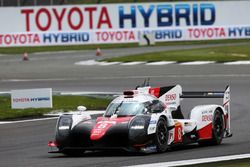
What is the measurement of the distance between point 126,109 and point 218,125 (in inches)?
80.1

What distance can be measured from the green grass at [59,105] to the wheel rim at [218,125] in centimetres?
670

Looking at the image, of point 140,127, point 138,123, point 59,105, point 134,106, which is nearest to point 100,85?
point 59,105

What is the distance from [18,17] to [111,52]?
31.4ft

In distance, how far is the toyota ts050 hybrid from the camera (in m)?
13.3

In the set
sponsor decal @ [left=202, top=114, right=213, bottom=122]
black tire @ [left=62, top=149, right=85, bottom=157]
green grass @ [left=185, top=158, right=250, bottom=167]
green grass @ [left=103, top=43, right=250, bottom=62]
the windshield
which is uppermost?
green grass @ [left=103, top=43, right=250, bottom=62]

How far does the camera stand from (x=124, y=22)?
57.1 meters

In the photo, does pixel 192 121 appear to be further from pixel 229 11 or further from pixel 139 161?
pixel 229 11

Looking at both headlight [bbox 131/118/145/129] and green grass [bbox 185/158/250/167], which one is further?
headlight [bbox 131/118/145/129]

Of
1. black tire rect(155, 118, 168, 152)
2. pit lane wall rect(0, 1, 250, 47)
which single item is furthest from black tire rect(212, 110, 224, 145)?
pit lane wall rect(0, 1, 250, 47)

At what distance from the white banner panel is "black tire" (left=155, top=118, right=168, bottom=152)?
857cm

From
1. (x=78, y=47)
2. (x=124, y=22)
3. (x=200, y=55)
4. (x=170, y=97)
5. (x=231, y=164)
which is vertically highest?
(x=124, y=22)

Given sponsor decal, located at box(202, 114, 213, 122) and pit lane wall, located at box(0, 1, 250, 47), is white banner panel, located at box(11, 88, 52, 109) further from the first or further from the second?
pit lane wall, located at box(0, 1, 250, 47)

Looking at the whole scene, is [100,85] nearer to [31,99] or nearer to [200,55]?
[31,99]

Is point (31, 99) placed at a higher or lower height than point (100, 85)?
lower
